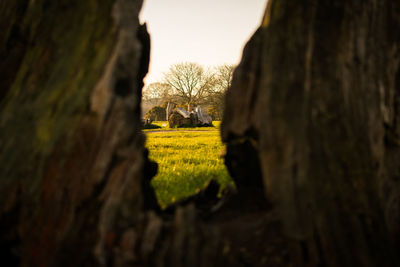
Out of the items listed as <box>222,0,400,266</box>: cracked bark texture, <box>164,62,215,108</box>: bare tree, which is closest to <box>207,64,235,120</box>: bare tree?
<box>164,62,215,108</box>: bare tree

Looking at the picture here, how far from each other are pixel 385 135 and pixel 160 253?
160cm

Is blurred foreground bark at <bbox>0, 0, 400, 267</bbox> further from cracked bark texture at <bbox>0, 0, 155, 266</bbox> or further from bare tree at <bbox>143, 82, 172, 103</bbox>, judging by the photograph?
bare tree at <bbox>143, 82, 172, 103</bbox>

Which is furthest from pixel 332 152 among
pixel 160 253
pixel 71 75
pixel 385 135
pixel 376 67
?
pixel 71 75

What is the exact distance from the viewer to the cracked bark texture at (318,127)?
1.25 m

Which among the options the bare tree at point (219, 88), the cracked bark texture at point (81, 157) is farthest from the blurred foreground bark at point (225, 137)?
the bare tree at point (219, 88)

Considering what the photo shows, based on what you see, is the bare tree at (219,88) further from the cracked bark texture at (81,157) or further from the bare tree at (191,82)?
the cracked bark texture at (81,157)

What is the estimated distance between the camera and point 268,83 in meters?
1.30

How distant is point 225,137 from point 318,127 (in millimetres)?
528

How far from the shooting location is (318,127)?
4.26 feet

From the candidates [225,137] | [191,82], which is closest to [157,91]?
[191,82]

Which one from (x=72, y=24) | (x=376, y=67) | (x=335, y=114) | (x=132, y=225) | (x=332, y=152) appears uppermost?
(x=72, y=24)

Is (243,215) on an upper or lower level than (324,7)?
lower

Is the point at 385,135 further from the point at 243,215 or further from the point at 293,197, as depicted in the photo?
the point at 243,215

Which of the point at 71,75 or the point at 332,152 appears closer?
the point at 332,152
